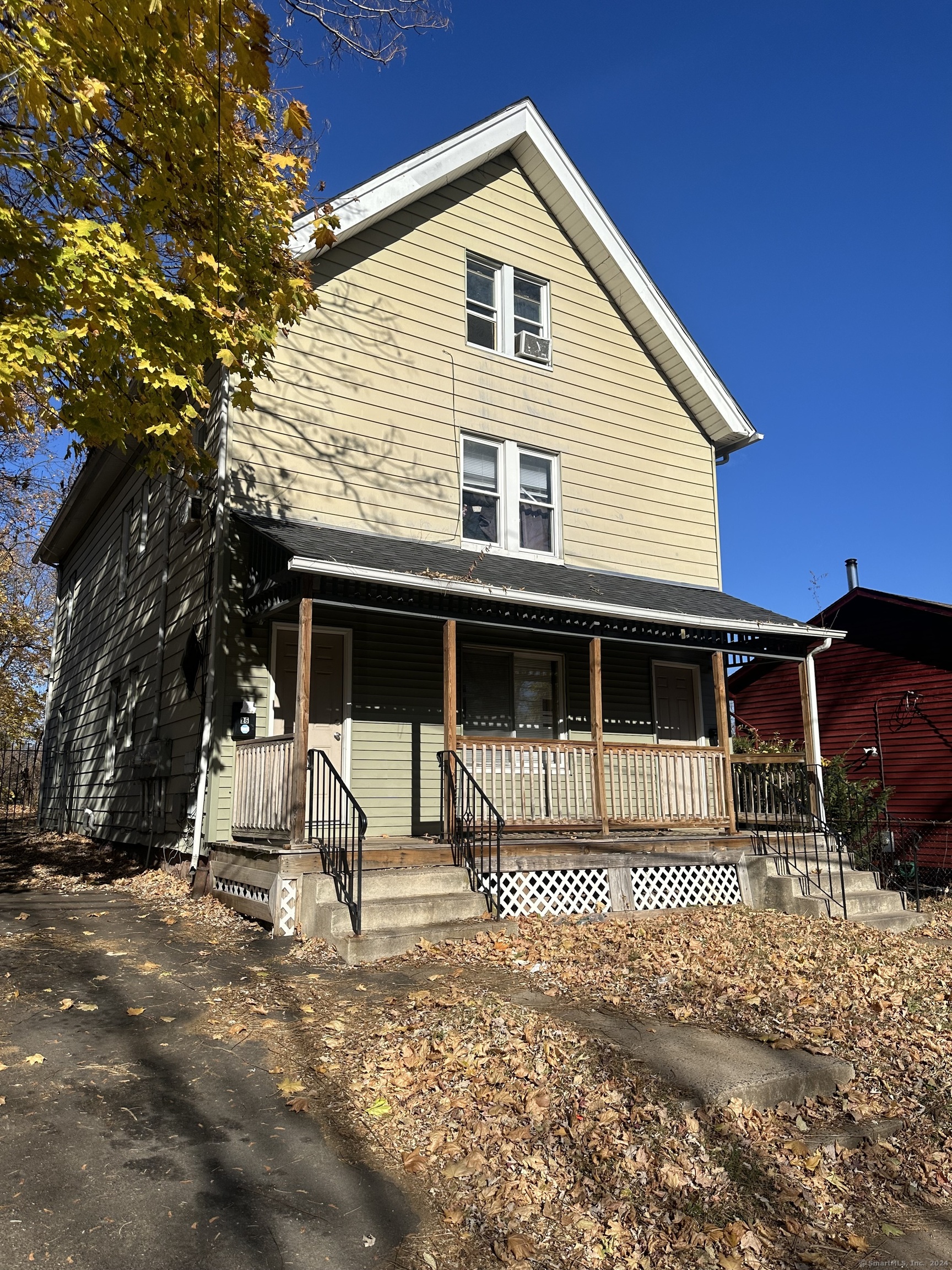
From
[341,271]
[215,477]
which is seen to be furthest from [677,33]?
[215,477]

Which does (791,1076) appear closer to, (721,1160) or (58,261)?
(721,1160)

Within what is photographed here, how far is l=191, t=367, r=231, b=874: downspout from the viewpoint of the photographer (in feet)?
35.0

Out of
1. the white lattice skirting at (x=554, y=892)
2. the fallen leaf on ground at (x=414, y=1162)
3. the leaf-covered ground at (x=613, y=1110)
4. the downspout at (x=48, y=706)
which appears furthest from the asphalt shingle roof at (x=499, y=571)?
the downspout at (x=48, y=706)

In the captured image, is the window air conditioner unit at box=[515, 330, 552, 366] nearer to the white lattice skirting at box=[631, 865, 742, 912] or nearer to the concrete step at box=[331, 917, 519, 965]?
the white lattice skirting at box=[631, 865, 742, 912]

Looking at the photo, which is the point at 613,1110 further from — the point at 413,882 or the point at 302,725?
the point at 302,725

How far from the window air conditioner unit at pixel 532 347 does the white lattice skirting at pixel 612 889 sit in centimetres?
826

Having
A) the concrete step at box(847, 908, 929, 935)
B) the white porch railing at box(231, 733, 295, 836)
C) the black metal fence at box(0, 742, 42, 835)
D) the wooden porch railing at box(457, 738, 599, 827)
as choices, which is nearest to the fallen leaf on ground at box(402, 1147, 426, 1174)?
the white porch railing at box(231, 733, 295, 836)

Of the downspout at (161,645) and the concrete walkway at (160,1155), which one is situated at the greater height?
the downspout at (161,645)

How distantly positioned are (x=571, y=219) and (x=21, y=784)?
2740 centimetres

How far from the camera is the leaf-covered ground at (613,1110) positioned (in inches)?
162

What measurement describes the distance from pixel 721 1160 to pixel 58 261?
23.7ft

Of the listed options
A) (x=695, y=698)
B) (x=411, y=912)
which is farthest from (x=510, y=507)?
(x=411, y=912)

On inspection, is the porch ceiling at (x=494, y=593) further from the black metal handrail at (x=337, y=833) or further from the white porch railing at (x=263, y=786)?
the black metal handrail at (x=337, y=833)

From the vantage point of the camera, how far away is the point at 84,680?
19.4m
